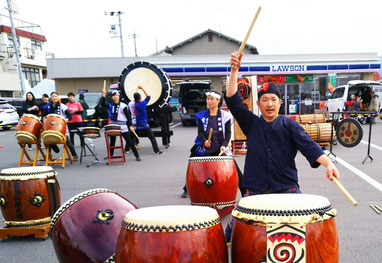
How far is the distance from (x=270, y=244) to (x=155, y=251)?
57 centimetres

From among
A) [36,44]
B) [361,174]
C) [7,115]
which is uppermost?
[36,44]

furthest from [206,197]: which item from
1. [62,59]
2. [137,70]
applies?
[62,59]

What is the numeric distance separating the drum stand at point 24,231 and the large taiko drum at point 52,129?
131 inches

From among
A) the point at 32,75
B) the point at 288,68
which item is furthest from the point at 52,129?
the point at 32,75

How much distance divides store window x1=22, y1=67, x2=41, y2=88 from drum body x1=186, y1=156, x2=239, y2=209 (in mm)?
37245

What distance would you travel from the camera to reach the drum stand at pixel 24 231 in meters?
3.50

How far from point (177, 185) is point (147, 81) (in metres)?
4.56

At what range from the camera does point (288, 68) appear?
18.9m

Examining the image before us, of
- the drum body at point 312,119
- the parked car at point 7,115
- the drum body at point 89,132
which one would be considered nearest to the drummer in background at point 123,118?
the drum body at point 89,132

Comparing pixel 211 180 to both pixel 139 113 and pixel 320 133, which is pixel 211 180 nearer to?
pixel 139 113

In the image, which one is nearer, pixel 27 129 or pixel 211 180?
pixel 211 180

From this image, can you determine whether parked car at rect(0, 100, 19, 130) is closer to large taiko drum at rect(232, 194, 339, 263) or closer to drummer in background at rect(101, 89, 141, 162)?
drummer in background at rect(101, 89, 141, 162)

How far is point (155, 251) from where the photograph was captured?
158 centimetres

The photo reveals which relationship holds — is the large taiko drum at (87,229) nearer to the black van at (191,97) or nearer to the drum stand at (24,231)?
the drum stand at (24,231)
